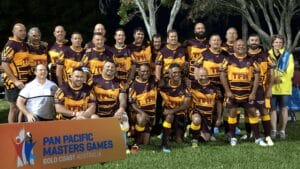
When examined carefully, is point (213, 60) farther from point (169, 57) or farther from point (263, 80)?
point (263, 80)

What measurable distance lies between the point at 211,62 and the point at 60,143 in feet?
15.6

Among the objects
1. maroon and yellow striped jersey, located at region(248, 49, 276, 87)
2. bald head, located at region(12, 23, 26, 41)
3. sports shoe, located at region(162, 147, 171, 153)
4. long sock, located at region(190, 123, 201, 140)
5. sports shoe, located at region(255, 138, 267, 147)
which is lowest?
sports shoe, located at region(255, 138, 267, 147)

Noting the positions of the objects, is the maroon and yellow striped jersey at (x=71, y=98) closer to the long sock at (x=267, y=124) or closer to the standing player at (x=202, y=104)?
the standing player at (x=202, y=104)

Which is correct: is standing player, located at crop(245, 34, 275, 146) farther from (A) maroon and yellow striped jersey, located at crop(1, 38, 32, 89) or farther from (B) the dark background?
(B) the dark background

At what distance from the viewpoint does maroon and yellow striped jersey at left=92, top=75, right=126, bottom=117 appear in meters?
10.2

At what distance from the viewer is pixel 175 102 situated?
10828mm

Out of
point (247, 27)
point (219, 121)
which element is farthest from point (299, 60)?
point (219, 121)

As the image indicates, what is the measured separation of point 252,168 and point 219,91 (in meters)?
3.05

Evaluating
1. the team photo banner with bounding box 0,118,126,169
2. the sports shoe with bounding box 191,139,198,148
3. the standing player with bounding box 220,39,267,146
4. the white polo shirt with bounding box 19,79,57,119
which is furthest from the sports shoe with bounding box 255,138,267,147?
the white polo shirt with bounding box 19,79,57,119

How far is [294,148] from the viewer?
1041 cm

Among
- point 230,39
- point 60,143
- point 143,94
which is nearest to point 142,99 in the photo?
point 143,94

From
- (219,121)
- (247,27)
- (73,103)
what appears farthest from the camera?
(247,27)

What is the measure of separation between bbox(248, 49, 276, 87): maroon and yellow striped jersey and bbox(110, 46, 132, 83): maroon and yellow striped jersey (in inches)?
89.0

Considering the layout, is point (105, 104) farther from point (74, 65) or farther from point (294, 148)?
point (294, 148)
